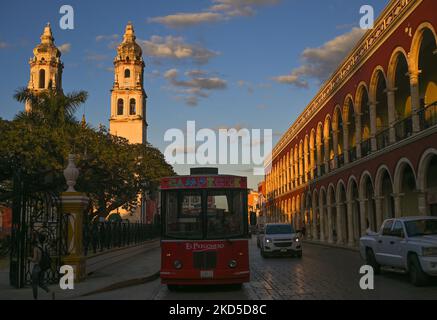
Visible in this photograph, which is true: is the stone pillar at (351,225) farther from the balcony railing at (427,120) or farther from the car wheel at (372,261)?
the car wheel at (372,261)

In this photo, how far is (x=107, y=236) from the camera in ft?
80.8

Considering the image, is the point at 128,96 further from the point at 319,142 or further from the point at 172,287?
the point at 172,287

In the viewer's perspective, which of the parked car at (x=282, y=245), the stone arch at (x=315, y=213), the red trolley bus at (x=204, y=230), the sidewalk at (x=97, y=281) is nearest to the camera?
the sidewalk at (x=97, y=281)

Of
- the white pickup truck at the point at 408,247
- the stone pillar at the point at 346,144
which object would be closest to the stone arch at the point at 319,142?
the stone pillar at the point at 346,144

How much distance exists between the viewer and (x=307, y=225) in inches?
2077

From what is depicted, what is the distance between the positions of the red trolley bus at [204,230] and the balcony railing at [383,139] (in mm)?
16271

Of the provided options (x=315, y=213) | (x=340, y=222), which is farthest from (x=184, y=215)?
(x=315, y=213)

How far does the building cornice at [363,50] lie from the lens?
965 inches

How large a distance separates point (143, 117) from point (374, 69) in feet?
224

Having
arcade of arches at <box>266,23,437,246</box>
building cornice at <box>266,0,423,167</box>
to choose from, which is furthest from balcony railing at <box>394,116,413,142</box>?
building cornice at <box>266,0,423,167</box>

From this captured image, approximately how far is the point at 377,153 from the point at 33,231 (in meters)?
20.0

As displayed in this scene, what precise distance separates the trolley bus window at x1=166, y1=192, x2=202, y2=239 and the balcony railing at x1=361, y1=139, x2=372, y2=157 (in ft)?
63.8
